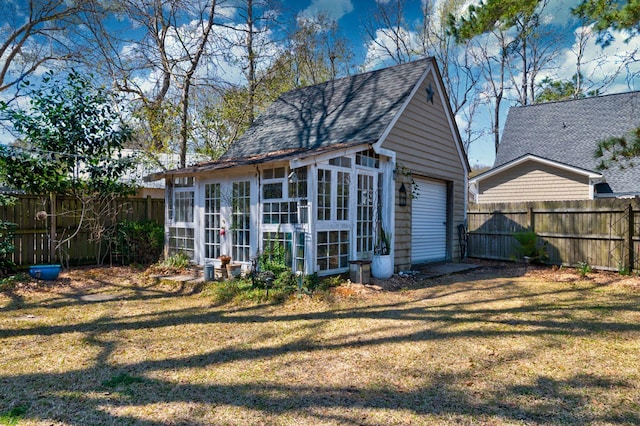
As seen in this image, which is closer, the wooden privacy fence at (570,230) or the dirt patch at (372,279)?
the dirt patch at (372,279)

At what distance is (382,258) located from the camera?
8078 mm

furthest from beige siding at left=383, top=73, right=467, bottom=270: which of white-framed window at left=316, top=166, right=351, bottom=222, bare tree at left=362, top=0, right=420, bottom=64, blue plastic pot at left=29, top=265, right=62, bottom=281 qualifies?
bare tree at left=362, top=0, right=420, bottom=64

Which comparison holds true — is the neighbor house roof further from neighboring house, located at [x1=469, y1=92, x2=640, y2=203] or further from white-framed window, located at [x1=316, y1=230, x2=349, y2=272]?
neighboring house, located at [x1=469, y1=92, x2=640, y2=203]

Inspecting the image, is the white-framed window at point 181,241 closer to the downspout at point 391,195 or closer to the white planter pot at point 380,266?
the white planter pot at point 380,266

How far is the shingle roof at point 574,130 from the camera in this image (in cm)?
1418

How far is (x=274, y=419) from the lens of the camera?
2832 mm

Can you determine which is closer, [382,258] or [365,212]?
[382,258]

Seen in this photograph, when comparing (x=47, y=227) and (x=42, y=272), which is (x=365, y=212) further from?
(x=47, y=227)

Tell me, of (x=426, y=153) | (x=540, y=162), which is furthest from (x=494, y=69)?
(x=426, y=153)

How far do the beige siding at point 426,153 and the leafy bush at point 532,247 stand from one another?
166 centimetres

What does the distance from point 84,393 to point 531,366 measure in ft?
12.9

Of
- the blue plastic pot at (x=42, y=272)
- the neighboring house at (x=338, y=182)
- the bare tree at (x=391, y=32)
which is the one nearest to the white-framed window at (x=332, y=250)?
the neighboring house at (x=338, y=182)

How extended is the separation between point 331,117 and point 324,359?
23.0 ft

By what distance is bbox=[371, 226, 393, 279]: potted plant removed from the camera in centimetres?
807
